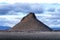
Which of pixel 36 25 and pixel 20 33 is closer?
pixel 20 33

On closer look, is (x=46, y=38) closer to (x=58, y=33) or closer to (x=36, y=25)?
(x=58, y=33)

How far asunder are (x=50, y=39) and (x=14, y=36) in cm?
20

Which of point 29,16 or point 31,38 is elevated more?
point 29,16

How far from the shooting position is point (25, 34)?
1.02 metres

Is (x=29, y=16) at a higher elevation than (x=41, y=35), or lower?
higher

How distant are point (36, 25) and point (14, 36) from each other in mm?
12318

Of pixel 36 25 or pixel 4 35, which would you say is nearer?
pixel 4 35

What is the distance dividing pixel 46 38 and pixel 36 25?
12315mm

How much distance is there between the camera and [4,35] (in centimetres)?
100

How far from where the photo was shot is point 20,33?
1029 millimetres

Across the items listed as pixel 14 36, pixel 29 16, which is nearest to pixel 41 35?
pixel 14 36

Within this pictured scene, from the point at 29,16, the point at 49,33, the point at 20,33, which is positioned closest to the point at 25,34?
the point at 20,33

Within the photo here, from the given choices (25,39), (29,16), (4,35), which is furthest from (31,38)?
(29,16)

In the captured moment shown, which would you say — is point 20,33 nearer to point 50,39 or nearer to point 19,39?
point 19,39
